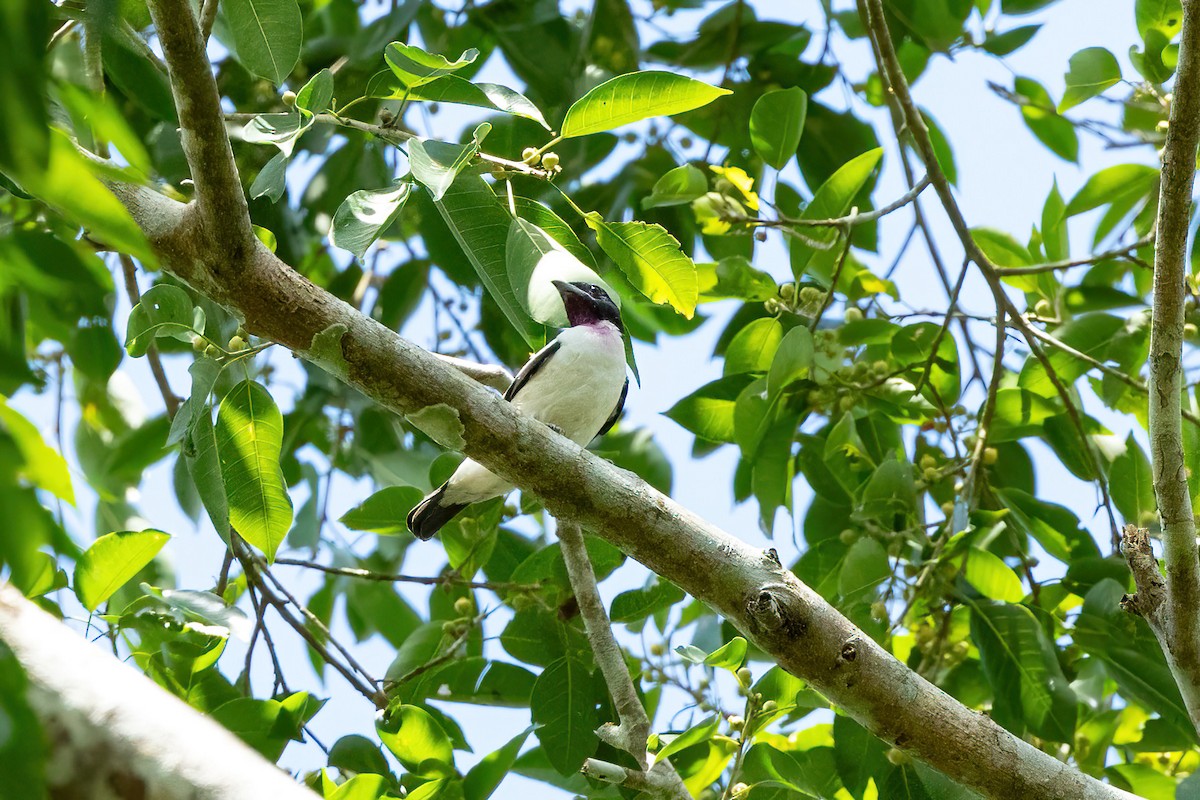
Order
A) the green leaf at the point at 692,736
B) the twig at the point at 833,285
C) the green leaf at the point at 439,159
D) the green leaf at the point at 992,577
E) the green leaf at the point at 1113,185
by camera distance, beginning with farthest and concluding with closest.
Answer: the green leaf at the point at 1113,185 → the twig at the point at 833,285 → the green leaf at the point at 992,577 → the green leaf at the point at 692,736 → the green leaf at the point at 439,159

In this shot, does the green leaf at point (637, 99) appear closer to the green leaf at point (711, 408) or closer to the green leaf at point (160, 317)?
the green leaf at point (160, 317)

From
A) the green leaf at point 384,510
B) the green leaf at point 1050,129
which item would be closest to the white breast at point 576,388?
the green leaf at point 384,510

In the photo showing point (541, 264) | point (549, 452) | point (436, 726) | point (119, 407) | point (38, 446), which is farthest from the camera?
point (119, 407)

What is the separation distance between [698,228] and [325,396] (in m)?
1.57

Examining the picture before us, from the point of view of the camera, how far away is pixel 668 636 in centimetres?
362

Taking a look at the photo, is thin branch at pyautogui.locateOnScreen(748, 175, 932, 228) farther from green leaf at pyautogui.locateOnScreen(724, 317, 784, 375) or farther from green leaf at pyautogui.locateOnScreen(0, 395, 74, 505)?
green leaf at pyautogui.locateOnScreen(0, 395, 74, 505)

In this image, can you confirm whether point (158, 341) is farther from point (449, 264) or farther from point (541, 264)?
point (541, 264)

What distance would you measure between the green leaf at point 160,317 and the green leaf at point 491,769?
49.0 inches

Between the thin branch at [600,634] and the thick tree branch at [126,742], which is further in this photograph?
the thin branch at [600,634]

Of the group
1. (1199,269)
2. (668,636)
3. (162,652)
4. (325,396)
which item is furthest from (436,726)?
(1199,269)

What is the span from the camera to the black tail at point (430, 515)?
3.43 metres

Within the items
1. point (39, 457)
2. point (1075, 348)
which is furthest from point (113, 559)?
point (1075, 348)

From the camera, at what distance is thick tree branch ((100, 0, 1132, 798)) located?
7.49 ft

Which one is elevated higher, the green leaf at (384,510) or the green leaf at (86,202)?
the green leaf at (384,510)
